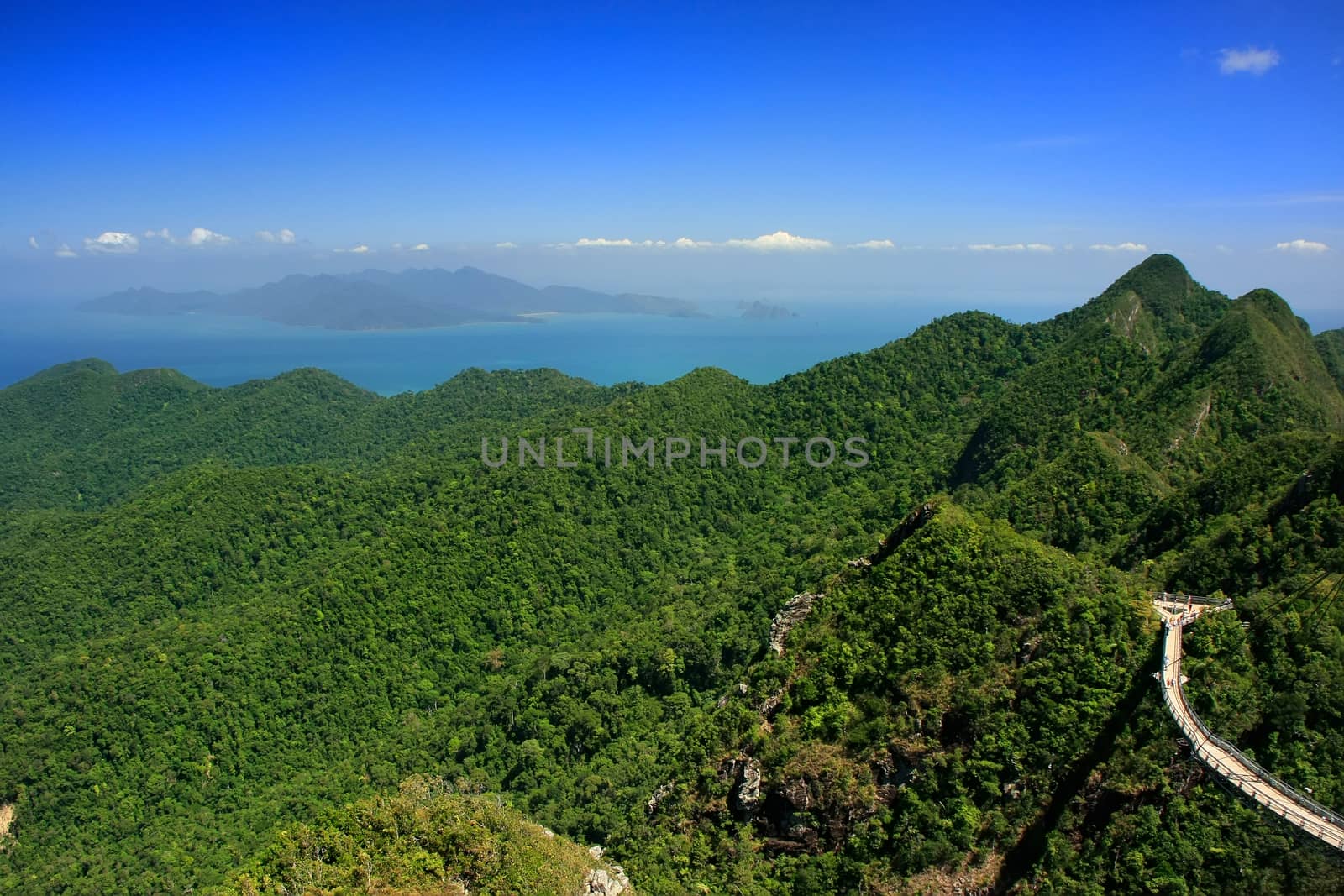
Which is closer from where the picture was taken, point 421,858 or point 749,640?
point 421,858

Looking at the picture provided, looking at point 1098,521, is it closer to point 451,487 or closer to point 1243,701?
point 1243,701

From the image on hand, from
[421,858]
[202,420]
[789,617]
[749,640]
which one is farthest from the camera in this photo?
[202,420]

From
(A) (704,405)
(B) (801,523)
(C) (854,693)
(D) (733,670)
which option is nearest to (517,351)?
(A) (704,405)

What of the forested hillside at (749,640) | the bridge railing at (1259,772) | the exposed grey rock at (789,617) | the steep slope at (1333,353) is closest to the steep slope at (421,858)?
the forested hillside at (749,640)

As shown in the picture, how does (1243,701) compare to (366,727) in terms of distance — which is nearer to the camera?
(1243,701)

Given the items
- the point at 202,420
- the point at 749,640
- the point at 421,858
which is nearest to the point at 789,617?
the point at 749,640

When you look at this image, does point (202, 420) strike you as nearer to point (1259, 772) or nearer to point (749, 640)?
point (749, 640)

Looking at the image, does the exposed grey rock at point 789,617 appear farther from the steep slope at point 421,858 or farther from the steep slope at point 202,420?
the steep slope at point 202,420
